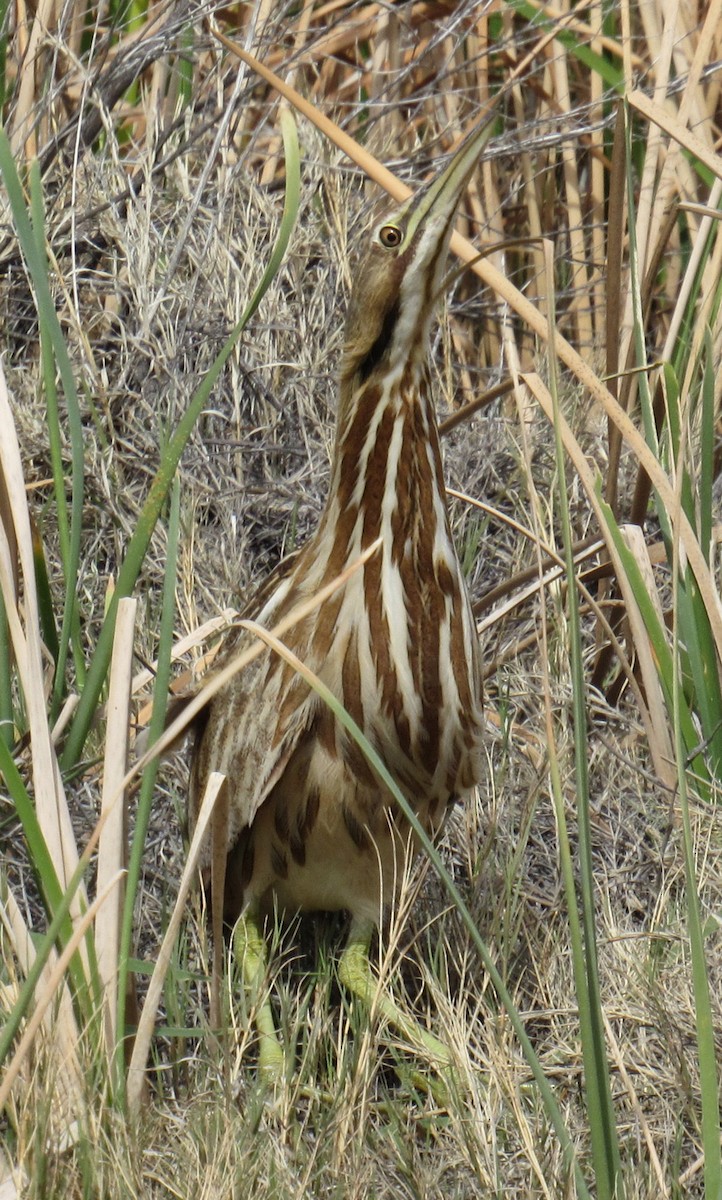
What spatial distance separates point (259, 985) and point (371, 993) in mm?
138

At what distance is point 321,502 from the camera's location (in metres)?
2.93

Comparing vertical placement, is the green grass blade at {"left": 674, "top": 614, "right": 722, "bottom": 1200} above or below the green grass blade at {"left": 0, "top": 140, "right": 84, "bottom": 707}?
below

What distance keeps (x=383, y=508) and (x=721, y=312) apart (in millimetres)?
839

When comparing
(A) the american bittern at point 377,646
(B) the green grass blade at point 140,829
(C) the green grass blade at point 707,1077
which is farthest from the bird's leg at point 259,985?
(C) the green grass blade at point 707,1077

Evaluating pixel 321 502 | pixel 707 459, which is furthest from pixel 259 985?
pixel 321 502

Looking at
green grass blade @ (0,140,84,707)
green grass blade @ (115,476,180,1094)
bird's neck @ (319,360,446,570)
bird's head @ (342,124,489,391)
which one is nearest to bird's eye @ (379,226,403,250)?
bird's head @ (342,124,489,391)

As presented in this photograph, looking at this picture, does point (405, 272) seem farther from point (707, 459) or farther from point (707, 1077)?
point (707, 1077)

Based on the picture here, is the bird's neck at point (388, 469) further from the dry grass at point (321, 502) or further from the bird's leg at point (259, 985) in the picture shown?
the bird's leg at point (259, 985)

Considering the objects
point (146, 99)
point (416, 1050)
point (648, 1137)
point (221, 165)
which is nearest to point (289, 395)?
point (221, 165)

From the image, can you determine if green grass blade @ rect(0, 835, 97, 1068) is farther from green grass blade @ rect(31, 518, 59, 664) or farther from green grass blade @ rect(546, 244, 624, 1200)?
green grass blade @ rect(31, 518, 59, 664)

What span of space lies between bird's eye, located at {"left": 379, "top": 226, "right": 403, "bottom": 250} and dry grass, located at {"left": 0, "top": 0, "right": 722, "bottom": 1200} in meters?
0.18

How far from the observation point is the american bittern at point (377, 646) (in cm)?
187

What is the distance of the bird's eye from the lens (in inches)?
71.6

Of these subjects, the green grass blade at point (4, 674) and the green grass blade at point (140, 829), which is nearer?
the green grass blade at point (140, 829)
